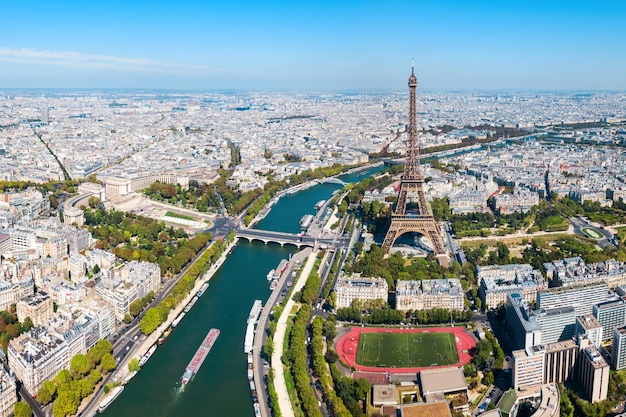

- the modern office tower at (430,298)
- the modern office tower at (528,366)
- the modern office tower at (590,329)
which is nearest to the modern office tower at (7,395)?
the modern office tower at (430,298)

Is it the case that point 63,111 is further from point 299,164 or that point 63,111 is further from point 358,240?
point 358,240

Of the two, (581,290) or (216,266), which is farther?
(216,266)

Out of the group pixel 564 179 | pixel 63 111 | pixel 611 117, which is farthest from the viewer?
pixel 63 111

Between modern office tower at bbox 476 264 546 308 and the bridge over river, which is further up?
modern office tower at bbox 476 264 546 308

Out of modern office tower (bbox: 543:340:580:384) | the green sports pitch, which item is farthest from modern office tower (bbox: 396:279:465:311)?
modern office tower (bbox: 543:340:580:384)

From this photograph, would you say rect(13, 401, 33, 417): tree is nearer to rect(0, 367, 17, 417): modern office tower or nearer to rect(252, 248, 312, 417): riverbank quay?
rect(0, 367, 17, 417): modern office tower

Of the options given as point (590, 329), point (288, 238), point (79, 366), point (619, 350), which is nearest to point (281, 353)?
point (79, 366)

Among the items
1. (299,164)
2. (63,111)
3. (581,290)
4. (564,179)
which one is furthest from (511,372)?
(63,111)
